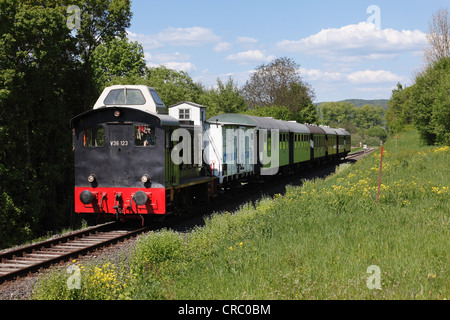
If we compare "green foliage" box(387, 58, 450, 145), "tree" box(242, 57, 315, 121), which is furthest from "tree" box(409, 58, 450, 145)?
"tree" box(242, 57, 315, 121)

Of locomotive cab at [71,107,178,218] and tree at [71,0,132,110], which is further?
tree at [71,0,132,110]

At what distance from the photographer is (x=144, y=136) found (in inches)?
526

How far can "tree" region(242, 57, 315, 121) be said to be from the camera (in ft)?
241

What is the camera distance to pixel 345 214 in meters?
11.5

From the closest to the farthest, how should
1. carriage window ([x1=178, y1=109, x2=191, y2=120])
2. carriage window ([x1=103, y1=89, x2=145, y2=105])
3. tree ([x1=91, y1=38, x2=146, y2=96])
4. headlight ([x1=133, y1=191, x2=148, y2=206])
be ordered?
headlight ([x1=133, y1=191, x2=148, y2=206]), carriage window ([x1=103, y1=89, x2=145, y2=105]), carriage window ([x1=178, y1=109, x2=191, y2=120]), tree ([x1=91, y1=38, x2=146, y2=96])

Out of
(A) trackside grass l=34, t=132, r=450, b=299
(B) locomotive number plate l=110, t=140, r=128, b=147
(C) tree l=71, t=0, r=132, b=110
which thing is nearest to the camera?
(A) trackside grass l=34, t=132, r=450, b=299

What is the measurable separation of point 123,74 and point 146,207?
122 ft

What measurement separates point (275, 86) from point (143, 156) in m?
63.1

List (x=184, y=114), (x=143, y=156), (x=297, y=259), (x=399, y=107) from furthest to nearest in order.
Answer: (x=399, y=107) < (x=184, y=114) < (x=143, y=156) < (x=297, y=259)

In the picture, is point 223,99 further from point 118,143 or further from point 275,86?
point 118,143

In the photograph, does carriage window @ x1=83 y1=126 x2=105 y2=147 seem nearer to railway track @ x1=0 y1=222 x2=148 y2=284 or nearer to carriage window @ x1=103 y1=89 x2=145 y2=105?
carriage window @ x1=103 y1=89 x2=145 y2=105

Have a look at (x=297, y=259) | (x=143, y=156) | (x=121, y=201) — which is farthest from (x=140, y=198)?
(x=297, y=259)

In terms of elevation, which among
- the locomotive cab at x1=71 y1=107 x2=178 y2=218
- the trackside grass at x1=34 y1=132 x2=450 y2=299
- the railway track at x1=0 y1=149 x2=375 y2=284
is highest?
the locomotive cab at x1=71 y1=107 x2=178 y2=218

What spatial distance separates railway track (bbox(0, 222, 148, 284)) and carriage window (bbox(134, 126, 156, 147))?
8.41 ft
